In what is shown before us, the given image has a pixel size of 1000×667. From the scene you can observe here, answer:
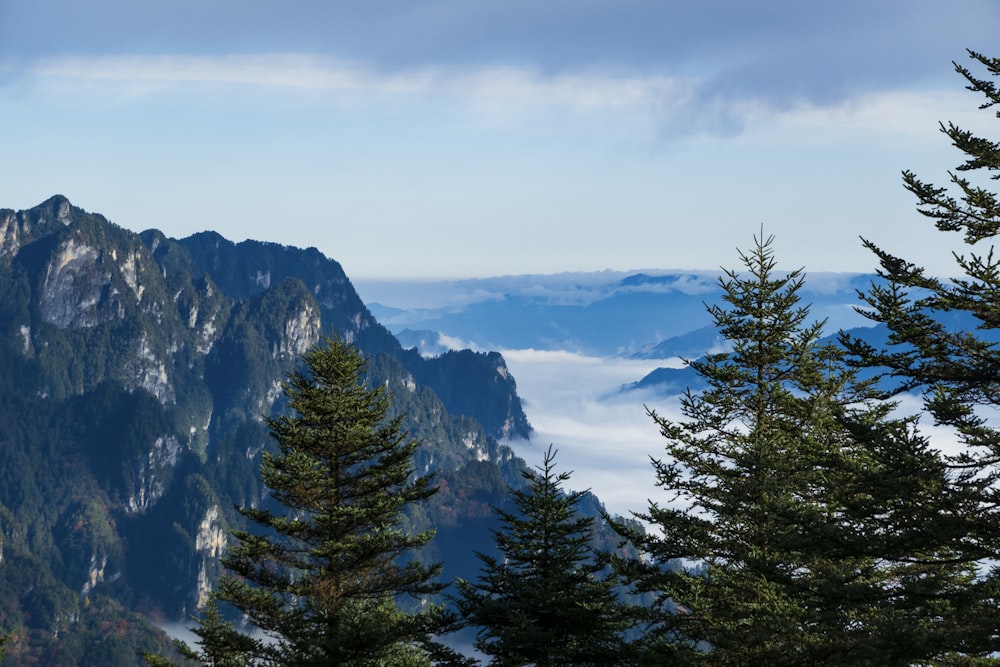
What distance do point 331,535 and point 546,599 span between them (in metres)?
7.57

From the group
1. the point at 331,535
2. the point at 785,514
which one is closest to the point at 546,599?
the point at 331,535

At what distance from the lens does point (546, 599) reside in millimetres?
29141

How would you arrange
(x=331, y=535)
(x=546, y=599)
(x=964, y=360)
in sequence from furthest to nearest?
(x=331, y=535), (x=546, y=599), (x=964, y=360)

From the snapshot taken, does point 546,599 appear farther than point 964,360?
Yes

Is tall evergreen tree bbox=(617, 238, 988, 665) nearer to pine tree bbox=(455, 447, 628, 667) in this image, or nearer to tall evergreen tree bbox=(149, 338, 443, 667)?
pine tree bbox=(455, 447, 628, 667)

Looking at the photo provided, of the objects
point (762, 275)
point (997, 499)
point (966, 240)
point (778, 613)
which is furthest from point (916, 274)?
point (762, 275)

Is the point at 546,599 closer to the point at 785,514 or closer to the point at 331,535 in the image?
the point at 331,535

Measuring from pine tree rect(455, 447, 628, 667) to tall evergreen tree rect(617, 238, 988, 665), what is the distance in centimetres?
146

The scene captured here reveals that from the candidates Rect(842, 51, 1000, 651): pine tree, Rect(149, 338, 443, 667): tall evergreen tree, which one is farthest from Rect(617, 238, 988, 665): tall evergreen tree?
Rect(149, 338, 443, 667): tall evergreen tree

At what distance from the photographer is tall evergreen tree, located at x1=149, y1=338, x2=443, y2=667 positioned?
31938mm

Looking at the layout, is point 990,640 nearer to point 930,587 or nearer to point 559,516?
point 930,587

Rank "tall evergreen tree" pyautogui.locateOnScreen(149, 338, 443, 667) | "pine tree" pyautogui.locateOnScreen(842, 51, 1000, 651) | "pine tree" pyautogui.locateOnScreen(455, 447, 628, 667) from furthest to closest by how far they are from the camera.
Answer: "tall evergreen tree" pyautogui.locateOnScreen(149, 338, 443, 667) → "pine tree" pyautogui.locateOnScreen(455, 447, 628, 667) → "pine tree" pyautogui.locateOnScreen(842, 51, 1000, 651)

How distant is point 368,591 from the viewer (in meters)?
33.2

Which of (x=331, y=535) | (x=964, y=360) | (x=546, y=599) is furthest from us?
(x=331, y=535)
